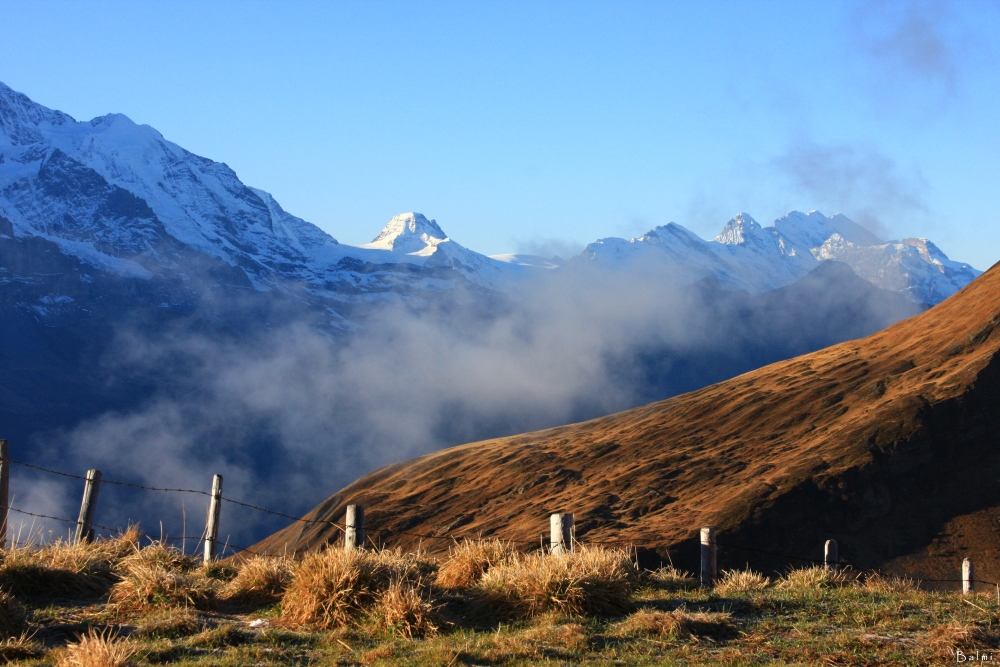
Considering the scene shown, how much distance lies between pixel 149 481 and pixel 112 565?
14848cm

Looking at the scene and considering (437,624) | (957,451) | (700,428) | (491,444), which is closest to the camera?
(437,624)

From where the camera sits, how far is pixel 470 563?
1063 centimetres

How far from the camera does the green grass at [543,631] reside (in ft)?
25.2

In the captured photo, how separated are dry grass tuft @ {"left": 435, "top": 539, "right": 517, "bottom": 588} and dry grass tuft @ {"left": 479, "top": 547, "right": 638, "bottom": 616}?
2.32 ft

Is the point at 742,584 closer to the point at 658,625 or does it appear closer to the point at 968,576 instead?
the point at 658,625

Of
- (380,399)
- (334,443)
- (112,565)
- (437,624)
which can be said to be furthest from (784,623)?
(380,399)

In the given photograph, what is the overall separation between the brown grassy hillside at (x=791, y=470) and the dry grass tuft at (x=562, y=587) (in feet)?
72.9

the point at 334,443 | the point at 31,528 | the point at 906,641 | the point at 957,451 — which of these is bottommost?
the point at 906,641

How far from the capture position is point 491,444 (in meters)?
61.0

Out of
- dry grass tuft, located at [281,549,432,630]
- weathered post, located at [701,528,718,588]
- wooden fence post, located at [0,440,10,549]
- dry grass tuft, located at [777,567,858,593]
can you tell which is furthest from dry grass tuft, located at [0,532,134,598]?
dry grass tuft, located at [777,567,858,593]

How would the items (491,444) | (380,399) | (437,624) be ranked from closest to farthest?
1. (437,624)
2. (491,444)
3. (380,399)

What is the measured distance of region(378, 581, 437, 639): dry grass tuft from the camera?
8570mm

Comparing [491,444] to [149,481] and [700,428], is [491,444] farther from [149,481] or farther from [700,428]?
[149,481]

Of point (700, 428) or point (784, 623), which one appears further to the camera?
point (700, 428)
